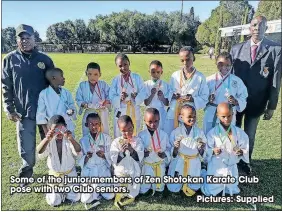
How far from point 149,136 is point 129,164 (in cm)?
46

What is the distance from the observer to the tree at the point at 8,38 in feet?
17.6

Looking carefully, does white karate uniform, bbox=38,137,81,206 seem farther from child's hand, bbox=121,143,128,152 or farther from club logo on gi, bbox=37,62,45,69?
club logo on gi, bbox=37,62,45,69

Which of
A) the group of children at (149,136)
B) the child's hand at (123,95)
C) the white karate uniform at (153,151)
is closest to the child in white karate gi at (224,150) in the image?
the group of children at (149,136)

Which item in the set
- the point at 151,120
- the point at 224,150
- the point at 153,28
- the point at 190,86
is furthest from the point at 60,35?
the point at 224,150

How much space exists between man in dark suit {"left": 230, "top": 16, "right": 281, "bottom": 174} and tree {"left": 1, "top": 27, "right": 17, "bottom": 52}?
3649 mm

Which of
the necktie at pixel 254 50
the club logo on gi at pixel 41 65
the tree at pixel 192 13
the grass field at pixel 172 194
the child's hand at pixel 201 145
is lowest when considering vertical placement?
the grass field at pixel 172 194

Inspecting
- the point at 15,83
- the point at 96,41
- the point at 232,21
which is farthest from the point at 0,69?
the point at 232,21

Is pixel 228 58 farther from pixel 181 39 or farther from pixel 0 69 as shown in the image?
pixel 0 69

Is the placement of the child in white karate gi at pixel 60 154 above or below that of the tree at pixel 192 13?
below

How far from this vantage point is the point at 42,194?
174 inches

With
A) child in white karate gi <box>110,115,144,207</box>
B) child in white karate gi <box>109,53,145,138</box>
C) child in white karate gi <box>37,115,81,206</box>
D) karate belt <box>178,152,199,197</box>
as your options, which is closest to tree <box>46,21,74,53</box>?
child in white karate gi <box>109,53,145,138</box>

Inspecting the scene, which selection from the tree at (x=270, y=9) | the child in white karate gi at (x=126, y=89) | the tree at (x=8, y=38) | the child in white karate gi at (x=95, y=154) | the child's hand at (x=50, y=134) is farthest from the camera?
the tree at (x=270, y=9)

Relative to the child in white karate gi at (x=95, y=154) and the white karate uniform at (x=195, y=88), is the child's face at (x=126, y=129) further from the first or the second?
the white karate uniform at (x=195, y=88)

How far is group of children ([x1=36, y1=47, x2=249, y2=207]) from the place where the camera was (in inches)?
163
